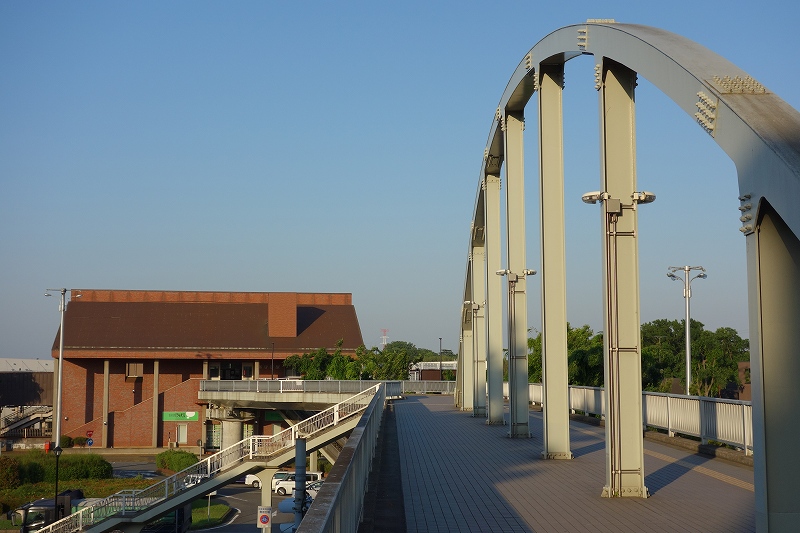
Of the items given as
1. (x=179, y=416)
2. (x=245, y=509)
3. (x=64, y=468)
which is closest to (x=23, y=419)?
(x=179, y=416)

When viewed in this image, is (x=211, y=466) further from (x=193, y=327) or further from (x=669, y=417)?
(x=193, y=327)

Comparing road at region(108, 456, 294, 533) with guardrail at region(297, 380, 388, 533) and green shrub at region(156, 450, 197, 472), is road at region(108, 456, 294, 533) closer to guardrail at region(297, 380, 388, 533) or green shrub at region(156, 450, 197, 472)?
green shrub at region(156, 450, 197, 472)

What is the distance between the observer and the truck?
96.3ft

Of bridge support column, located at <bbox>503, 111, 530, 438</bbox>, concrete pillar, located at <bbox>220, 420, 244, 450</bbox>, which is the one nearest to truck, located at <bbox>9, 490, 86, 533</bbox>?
bridge support column, located at <bbox>503, 111, 530, 438</bbox>

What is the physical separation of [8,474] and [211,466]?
615 inches

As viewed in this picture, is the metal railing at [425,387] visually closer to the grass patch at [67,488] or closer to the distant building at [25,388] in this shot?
the grass patch at [67,488]

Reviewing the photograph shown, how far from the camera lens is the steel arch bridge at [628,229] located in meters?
6.58

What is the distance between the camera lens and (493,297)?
25109 millimetres

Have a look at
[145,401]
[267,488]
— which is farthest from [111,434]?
[267,488]

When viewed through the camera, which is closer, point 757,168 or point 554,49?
point 757,168

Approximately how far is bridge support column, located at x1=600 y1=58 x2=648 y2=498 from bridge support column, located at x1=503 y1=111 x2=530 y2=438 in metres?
8.16

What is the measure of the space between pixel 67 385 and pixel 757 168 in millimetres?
60830

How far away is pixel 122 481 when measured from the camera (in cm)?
A: 4359

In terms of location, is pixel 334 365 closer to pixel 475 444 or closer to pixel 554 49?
pixel 475 444
